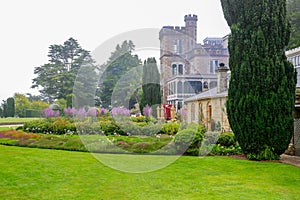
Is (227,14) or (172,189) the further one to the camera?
(227,14)

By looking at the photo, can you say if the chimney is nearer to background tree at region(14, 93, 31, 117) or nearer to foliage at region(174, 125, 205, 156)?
foliage at region(174, 125, 205, 156)

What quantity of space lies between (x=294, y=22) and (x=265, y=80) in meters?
21.9

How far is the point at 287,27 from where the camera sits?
1001 centimetres

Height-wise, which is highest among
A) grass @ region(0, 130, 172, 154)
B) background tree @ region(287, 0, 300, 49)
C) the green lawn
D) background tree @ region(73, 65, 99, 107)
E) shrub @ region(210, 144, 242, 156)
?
background tree @ region(287, 0, 300, 49)

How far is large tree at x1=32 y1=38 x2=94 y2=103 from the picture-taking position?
38062mm

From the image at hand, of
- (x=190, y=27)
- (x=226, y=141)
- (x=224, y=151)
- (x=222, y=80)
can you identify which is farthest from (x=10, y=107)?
(x=224, y=151)

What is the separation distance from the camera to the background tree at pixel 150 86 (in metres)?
25.9

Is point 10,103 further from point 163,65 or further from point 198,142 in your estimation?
point 198,142

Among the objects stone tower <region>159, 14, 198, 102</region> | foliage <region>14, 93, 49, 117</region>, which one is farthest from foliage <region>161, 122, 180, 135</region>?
foliage <region>14, 93, 49, 117</region>

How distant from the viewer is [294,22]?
2861 cm

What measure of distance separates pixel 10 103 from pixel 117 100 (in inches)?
535

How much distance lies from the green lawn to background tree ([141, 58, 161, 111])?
→ 54.0ft

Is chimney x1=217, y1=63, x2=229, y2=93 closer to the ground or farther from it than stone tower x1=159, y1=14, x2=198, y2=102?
closer to the ground

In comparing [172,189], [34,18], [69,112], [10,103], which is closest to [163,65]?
[10,103]
